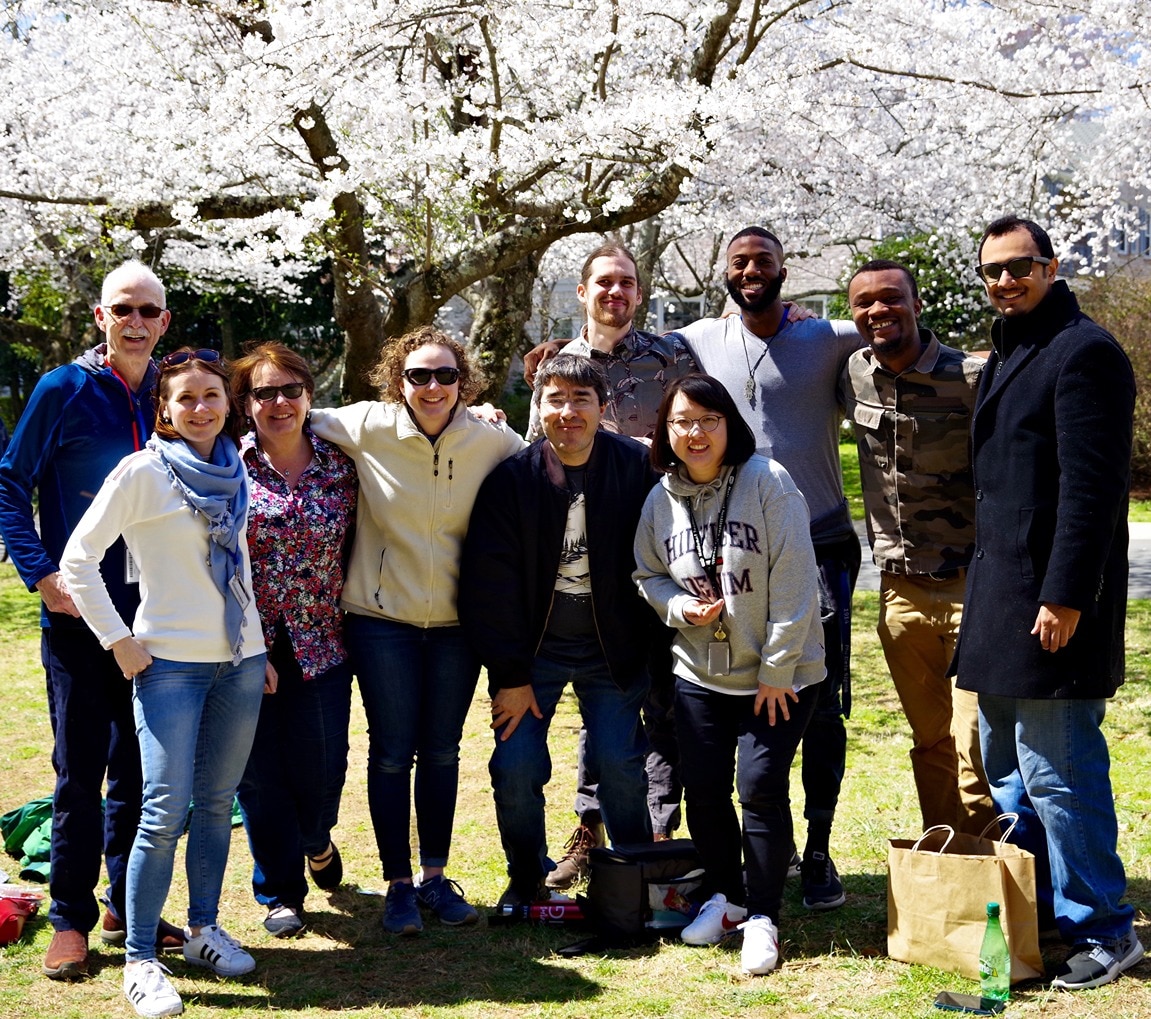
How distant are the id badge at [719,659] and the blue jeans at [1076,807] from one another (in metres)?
0.86

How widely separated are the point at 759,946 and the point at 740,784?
1.59 feet

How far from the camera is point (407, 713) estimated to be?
14.1 feet

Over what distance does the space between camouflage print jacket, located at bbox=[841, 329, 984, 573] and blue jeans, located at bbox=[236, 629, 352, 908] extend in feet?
6.46

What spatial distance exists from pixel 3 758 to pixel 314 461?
3.56 meters

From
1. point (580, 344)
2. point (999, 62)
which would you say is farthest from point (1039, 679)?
point (999, 62)

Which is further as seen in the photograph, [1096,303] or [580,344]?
[1096,303]

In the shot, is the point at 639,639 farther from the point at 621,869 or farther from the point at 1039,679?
the point at 1039,679

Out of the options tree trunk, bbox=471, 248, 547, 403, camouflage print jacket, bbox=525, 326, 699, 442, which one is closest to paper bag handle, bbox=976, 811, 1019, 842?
camouflage print jacket, bbox=525, 326, 699, 442

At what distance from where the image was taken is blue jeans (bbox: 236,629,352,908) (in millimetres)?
4340

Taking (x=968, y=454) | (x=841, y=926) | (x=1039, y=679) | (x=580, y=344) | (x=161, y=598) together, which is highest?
(x=580, y=344)

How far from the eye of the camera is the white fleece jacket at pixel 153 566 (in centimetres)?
366

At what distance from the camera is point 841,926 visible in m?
4.25

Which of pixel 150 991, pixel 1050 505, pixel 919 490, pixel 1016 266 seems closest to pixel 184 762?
pixel 150 991

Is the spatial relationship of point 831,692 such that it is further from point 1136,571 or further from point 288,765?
point 1136,571
